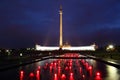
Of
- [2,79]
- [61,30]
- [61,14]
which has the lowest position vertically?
[2,79]

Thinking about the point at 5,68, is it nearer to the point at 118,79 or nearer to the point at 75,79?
the point at 75,79

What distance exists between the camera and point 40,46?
14325 centimetres

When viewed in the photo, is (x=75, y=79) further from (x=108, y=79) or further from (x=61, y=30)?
(x=61, y=30)

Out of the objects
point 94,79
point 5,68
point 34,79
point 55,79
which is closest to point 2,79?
point 34,79

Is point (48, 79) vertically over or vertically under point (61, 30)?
under

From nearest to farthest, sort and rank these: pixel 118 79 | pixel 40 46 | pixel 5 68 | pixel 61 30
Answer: pixel 118 79 → pixel 5 68 → pixel 61 30 → pixel 40 46

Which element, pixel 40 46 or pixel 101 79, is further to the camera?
pixel 40 46

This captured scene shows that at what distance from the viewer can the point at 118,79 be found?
13.6 metres

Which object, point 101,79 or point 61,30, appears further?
point 61,30

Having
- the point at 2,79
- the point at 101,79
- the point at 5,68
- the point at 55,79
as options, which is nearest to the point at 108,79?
the point at 101,79

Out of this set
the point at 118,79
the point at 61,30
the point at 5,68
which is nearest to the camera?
the point at 118,79

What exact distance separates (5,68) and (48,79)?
8.78 metres

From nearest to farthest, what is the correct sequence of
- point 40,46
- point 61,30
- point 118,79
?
1. point 118,79
2. point 61,30
3. point 40,46

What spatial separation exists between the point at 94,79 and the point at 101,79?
36cm
